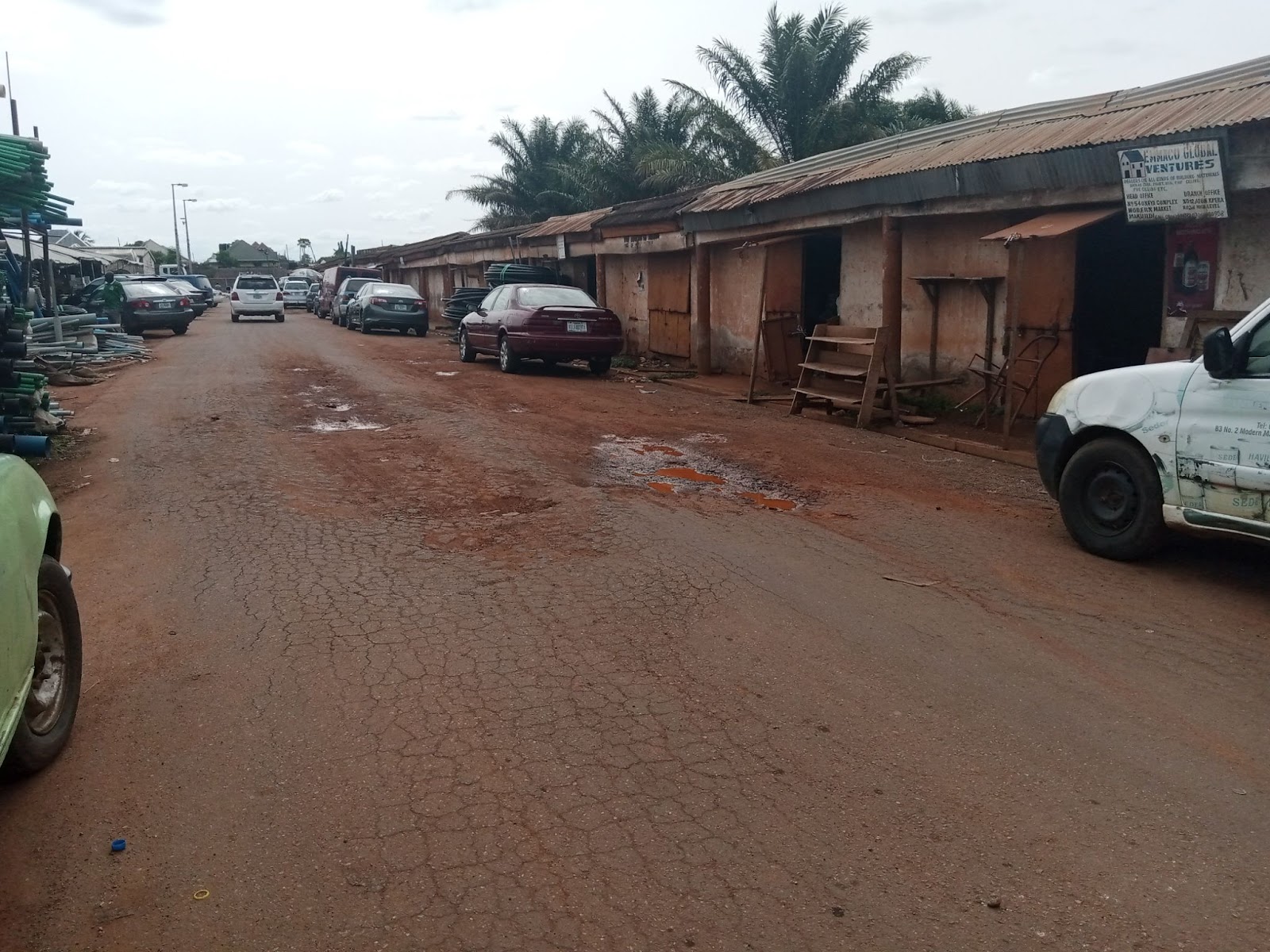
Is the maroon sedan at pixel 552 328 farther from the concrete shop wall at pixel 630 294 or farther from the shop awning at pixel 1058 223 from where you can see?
the shop awning at pixel 1058 223

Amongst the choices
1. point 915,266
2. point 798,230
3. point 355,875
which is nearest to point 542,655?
point 355,875

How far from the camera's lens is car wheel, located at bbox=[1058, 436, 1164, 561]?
597 centimetres

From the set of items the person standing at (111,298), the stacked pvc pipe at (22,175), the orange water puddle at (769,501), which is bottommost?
the orange water puddle at (769,501)

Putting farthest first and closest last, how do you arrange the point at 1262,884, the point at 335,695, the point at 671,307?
the point at 671,307 < the point at 335,695 < the point at 1262,884

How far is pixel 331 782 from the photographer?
351 cm

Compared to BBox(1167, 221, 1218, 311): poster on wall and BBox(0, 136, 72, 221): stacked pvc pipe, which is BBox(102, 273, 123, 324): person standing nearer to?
BBox(0, 136, 72, 221): stacked pvc pipe

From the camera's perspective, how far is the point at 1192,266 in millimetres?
9617

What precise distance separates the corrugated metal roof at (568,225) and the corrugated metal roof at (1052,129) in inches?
228

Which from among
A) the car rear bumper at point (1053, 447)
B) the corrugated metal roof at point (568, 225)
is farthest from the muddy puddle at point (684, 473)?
the corrugated metal roof at point (568, 225)

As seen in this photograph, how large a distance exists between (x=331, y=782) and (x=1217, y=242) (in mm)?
9206

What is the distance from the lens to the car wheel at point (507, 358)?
16.8m

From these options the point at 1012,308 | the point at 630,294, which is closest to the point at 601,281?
the point at 630,294

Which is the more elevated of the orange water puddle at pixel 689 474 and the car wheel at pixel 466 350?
the car wheel at pixel 466 350

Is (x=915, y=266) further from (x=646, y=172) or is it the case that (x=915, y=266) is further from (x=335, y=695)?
(x=646, y=172)
